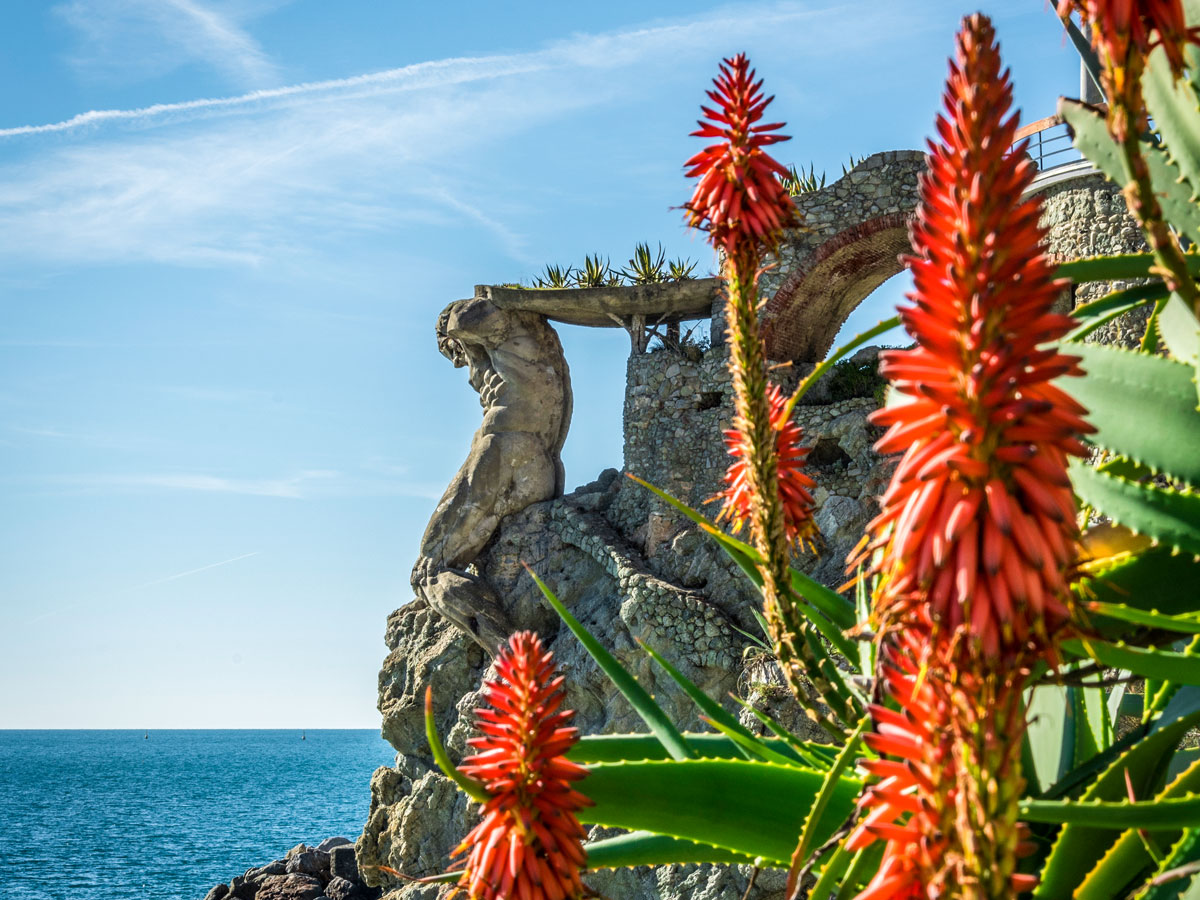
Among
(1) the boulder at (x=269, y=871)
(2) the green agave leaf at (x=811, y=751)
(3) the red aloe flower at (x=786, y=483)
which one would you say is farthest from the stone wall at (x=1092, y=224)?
Result: (1) the boulder at (x=269, y=871)

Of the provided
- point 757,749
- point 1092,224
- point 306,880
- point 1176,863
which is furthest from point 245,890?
point 1176,863

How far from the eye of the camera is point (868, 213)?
15.4m

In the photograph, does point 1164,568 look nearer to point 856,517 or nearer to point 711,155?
point 711,155

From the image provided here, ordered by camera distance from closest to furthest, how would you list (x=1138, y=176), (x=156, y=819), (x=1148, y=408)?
(x=1138, y=176) → (x=1148, y=408) → (x=156, y=819)

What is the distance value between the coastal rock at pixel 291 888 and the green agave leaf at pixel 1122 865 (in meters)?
25.1

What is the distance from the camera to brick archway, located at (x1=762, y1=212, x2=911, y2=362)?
1539cm

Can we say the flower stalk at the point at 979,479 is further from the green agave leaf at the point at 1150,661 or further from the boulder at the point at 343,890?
the boulder at the point at 343,890

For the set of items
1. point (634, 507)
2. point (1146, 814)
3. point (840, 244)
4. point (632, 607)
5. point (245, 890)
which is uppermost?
point (840, 244)

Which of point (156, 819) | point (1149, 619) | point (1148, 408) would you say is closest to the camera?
point (1149, 619)

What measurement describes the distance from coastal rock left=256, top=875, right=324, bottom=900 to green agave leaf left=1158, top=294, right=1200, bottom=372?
25309mm

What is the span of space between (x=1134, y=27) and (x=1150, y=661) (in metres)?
0.91

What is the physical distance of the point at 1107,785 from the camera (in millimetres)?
1888

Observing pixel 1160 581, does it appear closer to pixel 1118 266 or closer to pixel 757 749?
pixel 1118 266

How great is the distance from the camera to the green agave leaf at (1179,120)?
6.61ft
